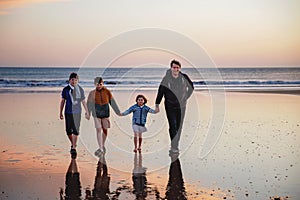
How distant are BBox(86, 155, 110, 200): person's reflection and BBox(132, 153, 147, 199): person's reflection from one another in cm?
48

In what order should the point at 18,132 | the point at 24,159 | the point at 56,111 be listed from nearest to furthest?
1. the point at 24,159
2. the point at 18,132
3. the point at 56,111

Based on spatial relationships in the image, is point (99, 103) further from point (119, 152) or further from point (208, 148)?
point (208, 148)

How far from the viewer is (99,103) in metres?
11.2

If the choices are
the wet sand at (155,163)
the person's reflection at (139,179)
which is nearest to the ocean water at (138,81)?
the wet sand at (155,163)

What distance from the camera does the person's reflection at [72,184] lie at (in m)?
7.30

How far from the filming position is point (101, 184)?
8008 millimetres

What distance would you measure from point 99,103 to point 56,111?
8.29m

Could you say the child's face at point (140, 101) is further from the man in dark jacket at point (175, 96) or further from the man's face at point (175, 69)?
the man's face at point (175, 69)

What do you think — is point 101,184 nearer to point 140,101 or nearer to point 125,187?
point 125,187

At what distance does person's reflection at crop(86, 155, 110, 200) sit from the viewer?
7.26 m

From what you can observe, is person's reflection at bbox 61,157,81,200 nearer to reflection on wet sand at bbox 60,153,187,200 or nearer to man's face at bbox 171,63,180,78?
reflection on wet sand at bbox 60,153,187,200

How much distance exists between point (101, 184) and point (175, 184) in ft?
4.25

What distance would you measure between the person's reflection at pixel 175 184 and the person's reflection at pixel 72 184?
148 centimetres

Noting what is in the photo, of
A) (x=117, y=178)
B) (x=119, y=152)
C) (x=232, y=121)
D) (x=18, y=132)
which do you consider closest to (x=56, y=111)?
(x=18, y=132)
